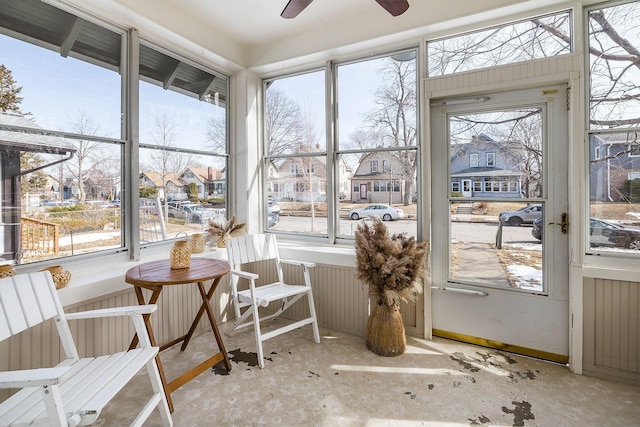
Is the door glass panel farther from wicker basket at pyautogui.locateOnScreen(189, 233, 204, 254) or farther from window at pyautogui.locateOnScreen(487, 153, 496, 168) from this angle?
wicker basket at pyautogui.locateOnScreen(189, 233, 204, 254)

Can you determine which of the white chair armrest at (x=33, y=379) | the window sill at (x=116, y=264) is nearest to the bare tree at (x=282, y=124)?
the window sill at (x=116, y=264)

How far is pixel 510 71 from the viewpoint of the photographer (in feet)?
8.21

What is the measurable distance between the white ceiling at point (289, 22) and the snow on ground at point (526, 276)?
1960 millimetres

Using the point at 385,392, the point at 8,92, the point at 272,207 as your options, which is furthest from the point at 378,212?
the point at 8,92

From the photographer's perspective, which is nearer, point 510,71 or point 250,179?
point 510,71

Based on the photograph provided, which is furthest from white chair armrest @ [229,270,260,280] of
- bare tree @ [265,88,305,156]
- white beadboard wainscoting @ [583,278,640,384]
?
white beadboard wainscoting @ [583,278,640,384]

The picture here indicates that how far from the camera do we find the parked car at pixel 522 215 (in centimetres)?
254

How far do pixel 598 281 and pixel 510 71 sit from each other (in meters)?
1.64

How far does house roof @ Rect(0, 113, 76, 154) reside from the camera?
79.9 inches

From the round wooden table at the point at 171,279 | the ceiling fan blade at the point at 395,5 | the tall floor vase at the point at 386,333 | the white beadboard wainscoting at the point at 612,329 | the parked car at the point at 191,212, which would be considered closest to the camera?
the ceiling fan blade at the point at 395,5

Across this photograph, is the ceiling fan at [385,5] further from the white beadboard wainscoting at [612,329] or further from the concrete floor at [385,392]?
the concrete floor at [385,392]

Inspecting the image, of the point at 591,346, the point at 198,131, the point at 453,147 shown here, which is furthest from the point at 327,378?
the point at 198,131

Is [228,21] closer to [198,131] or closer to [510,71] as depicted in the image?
[198,131]

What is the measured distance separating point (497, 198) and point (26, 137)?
3.39m
